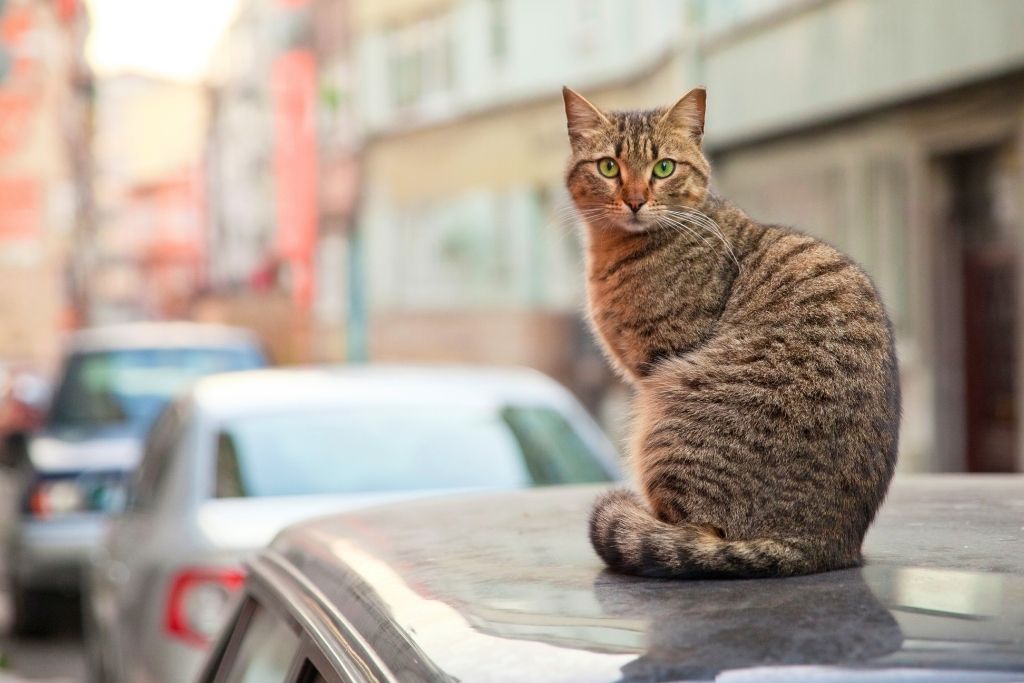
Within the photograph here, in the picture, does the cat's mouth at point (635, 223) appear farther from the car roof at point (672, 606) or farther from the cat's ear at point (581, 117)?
the car roof at point (672, 606)

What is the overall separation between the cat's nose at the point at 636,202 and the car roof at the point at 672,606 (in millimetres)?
635

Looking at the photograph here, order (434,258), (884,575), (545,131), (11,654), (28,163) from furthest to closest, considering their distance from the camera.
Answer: (28,163), (434,258), (545,131), (11,654), (884,575)

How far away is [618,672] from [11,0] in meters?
20.6

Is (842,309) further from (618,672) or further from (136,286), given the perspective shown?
(136,286)

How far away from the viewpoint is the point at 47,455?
10.3 metres

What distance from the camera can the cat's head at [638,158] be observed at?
313 cm

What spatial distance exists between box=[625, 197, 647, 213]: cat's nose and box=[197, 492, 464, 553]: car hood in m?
2.43

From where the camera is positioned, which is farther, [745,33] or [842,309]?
[745,33]

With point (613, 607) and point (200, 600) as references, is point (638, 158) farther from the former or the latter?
point (200, 600)

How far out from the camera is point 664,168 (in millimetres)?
3141

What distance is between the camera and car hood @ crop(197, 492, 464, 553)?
546 cm

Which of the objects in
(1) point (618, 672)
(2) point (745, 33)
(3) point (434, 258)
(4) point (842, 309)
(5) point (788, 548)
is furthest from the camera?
(3) point (434, 258)

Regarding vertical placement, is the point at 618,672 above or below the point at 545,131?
below

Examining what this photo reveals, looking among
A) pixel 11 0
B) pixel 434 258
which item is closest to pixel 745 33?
pixel 11 0
